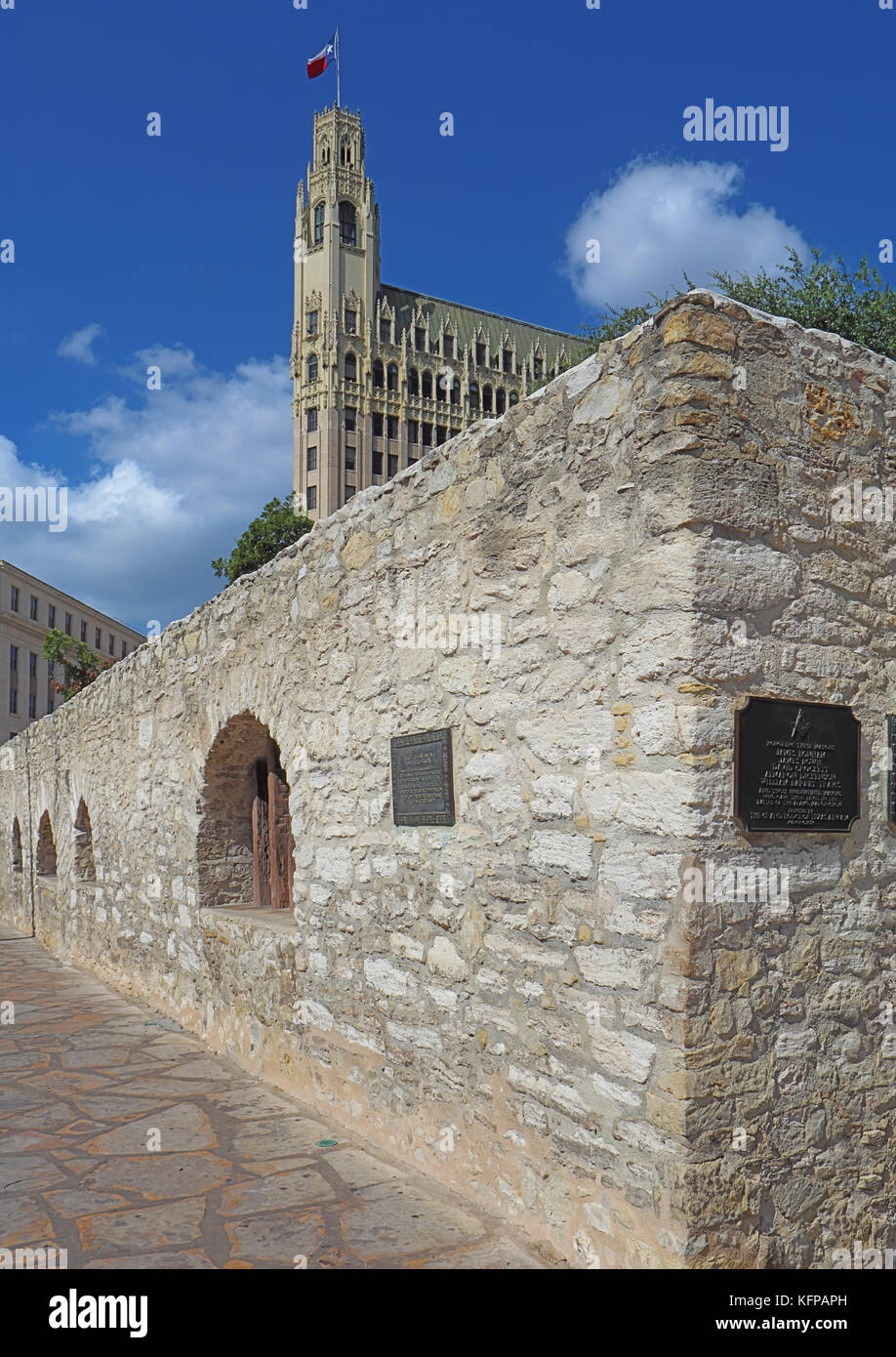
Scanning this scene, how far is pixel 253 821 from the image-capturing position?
671cm

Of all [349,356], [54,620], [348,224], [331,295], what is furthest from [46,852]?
[348,224]

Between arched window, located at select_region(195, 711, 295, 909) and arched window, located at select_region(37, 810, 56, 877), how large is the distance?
283 inches

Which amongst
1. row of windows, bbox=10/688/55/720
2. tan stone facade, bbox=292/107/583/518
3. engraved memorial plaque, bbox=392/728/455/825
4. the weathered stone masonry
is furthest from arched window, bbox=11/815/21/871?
row of windows, bbox=10/688/55/720

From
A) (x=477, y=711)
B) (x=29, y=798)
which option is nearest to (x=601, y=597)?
(x=477, y=711)

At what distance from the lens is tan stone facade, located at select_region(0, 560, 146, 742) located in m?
52.8

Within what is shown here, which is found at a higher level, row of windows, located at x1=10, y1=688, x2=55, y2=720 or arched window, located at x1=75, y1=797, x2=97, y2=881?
row of windows, located at x1=10, y1=688, x2=55, y2=720

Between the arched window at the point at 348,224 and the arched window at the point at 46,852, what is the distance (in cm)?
5001

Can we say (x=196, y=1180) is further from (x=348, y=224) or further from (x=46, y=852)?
(x=348, y=224)

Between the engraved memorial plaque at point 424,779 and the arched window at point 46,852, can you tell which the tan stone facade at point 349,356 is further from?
the engraved memorial plaque at point 424,779

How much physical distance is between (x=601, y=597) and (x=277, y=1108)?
10.4 feet

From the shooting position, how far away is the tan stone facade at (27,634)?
2077 inches

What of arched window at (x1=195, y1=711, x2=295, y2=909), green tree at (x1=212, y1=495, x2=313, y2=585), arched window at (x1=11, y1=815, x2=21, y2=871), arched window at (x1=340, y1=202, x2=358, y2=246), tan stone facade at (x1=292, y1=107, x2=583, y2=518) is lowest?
arched window at (x1=11, y1=815, x2=21, y2=871)

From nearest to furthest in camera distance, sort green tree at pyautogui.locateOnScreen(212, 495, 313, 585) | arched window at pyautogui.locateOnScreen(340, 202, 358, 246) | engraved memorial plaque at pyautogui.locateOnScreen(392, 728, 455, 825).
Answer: engraved memorial plaque at pyautogui.locateOnScreen(392, 728, 455, 825) < green tree at pyautogui.locateOnScreen(212, 495, 313, 585) < arched window at pyautogui.locateOnScreen(340, 202, 358, 246)

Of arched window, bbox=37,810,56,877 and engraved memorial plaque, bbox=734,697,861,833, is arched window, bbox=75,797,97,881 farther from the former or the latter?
engraved memorial plaque, bbox=734,697,861,833
